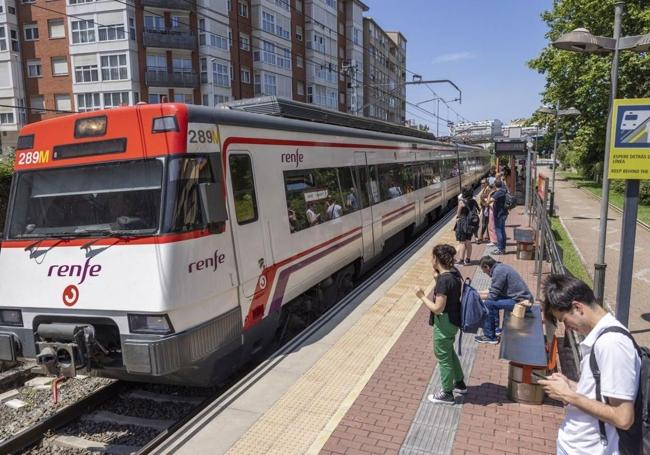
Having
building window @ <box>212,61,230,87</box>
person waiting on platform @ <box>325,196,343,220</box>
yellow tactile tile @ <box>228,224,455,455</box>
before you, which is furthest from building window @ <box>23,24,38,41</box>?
yellow tactile tile @ <box>228,224,455,455</box>

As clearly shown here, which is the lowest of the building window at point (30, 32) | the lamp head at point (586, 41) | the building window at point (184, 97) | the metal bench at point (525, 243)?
the metal bench at point (525, 243)

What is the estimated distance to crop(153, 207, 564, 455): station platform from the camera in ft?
14.1

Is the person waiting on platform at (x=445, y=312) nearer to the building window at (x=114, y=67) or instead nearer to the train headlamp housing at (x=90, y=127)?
the train headlamp housing at (x=90, y=127)

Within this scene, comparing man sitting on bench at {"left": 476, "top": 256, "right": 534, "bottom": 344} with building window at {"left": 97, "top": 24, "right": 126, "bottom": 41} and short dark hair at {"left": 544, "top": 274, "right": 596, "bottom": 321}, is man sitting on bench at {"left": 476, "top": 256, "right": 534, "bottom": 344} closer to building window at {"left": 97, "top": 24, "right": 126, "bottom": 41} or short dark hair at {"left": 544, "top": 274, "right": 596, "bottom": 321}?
short dark hair at {"left": 544, "top": 274, "right": 596, "bottom": 321}

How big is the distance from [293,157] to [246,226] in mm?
1719

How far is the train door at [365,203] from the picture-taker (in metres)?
9.85

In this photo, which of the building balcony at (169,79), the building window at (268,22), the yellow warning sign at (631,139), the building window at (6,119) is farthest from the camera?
the building window at (268,22)

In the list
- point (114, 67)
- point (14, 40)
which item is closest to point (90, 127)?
point (114, 67)

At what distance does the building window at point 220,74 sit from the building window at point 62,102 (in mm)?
10479

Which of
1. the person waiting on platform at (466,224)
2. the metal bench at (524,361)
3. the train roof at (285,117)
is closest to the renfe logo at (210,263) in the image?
the train roof at (285,117)

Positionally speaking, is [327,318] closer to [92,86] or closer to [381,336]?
[381,336]

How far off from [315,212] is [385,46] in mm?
69489

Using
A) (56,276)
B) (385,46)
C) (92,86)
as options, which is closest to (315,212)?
(56,276)

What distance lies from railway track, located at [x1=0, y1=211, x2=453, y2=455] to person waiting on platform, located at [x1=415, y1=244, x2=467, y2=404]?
79.8 inches
